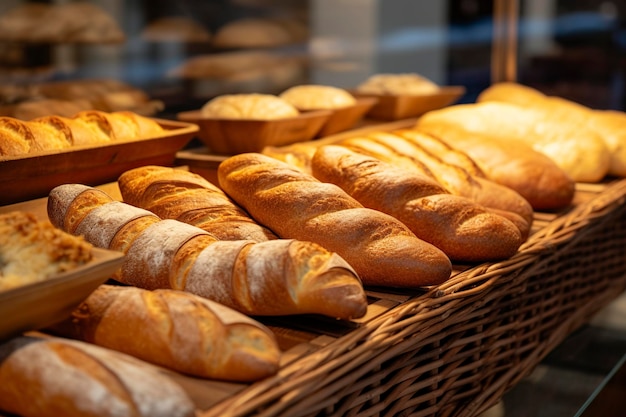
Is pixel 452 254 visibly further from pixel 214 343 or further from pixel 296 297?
pixel 214 343

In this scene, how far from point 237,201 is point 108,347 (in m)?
0.54

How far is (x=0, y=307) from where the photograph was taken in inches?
36.0

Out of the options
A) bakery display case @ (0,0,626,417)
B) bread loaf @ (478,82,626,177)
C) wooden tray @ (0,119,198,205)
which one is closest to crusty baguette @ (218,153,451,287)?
bakery display case @ (0,0,626,417)

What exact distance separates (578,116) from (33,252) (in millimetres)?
2211

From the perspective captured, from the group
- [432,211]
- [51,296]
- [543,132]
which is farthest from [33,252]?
[543,132]

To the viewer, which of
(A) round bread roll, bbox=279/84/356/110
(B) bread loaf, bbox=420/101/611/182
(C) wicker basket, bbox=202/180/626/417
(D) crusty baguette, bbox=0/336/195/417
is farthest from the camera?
(B) bread loaf, bbox=420/101/611/182

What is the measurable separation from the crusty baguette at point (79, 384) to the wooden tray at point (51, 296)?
3cm

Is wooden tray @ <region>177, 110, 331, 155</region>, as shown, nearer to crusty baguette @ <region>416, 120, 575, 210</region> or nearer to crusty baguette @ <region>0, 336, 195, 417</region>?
crusty baguette @ <region>416, 120, 575, 210</region>

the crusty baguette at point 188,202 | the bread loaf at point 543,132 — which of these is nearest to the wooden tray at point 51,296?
the crusty baguette at point 188,202

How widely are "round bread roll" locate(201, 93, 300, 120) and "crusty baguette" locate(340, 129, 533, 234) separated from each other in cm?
19

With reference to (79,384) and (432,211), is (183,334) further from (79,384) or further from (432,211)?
(432,211)

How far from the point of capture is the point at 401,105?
103 inches

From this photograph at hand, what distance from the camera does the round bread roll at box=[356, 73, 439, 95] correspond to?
266 centimetres

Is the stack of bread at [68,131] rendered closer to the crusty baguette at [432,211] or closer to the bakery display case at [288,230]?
the bakery display case at [288,230]
